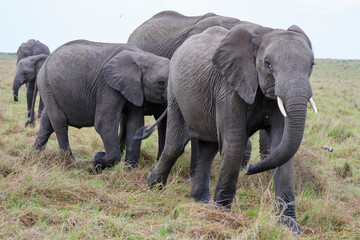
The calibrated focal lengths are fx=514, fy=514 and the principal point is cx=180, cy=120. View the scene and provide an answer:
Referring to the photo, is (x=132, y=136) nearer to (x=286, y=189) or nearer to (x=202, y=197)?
(x=202, y=197)

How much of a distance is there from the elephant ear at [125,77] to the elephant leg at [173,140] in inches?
39.6

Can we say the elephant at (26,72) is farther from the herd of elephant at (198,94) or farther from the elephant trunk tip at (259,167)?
the elephant trunk tip at (259,167)

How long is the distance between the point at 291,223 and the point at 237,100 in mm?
1007

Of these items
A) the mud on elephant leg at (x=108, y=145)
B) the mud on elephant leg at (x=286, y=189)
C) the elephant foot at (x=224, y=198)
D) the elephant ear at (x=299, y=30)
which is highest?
the elephant ear at (x=299, y=30)

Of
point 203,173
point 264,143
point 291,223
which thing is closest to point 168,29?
point 264,143

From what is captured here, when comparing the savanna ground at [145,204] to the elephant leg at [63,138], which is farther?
the elephant leg at [63,138]

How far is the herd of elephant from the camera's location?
3449mm

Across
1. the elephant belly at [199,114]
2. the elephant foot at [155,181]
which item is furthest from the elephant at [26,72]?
the elephant belly at [199,114]

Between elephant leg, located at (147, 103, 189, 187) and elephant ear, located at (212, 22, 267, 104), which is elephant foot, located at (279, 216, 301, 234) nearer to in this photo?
elephant ear, located at (212, 22, 267, 104)

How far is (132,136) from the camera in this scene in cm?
576

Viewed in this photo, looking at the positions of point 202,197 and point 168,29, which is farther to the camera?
point 168,29

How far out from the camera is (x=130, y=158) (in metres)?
5.77

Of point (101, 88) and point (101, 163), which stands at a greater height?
point (101, 88)

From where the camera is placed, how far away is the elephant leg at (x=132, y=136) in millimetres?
5750
